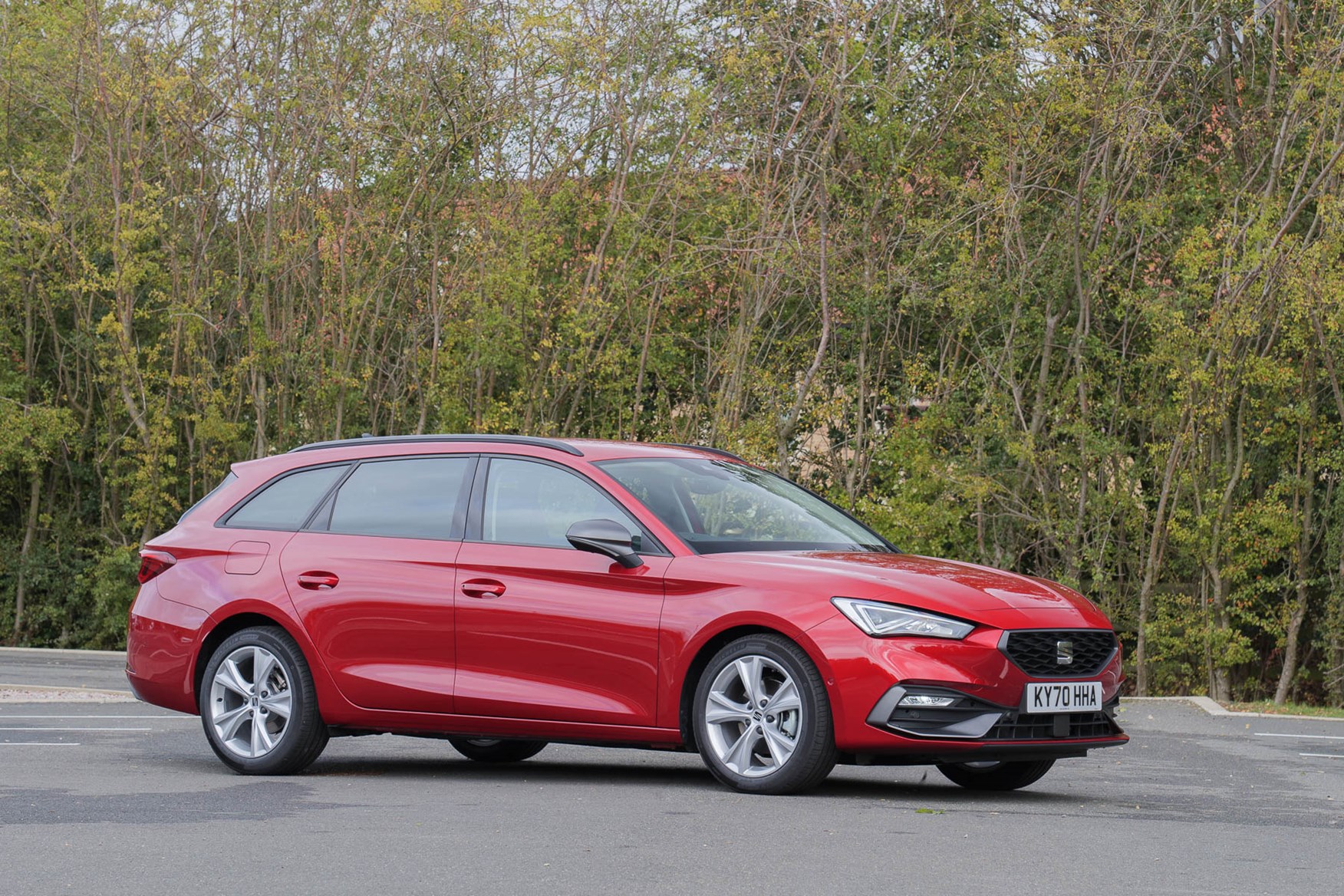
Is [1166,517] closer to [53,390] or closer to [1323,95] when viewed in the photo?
[1323,95]

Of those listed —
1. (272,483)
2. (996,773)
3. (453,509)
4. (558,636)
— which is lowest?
(996,773)

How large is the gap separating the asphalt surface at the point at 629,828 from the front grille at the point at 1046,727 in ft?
1.15

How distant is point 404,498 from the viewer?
10078 mm

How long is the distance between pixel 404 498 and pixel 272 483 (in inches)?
39.5

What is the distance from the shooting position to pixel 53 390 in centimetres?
2867

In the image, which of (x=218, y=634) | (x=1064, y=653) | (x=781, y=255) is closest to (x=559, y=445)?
(x=218, y=634)

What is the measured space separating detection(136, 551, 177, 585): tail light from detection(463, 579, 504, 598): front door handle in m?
2.12

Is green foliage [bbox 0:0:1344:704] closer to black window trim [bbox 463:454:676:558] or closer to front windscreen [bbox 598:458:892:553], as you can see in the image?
front windscreen [bbox 598:458:892:553]

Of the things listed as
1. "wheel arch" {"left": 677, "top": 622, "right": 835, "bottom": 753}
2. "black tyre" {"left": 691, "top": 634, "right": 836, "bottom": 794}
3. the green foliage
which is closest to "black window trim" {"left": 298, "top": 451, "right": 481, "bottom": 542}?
"wheel arch" {"left": 677, "top": 622, "right": 835, "bottom": 753}

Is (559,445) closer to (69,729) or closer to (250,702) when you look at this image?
(250,702)

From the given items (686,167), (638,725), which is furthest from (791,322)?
(638,725)

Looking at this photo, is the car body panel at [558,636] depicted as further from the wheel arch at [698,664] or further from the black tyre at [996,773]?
the black tyre at [996,773]

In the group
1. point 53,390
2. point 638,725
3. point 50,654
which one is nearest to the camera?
point 638,725

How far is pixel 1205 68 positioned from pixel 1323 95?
6.02ft
